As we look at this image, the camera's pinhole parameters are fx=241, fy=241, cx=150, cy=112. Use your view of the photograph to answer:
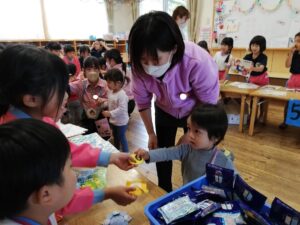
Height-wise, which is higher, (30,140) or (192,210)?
(30,140)

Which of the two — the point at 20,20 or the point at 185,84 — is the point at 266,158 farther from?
the point at 20,20

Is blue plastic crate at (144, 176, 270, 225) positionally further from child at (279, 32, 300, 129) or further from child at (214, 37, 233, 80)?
child at (214, 37, 233, 80)

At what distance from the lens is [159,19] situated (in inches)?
36.8

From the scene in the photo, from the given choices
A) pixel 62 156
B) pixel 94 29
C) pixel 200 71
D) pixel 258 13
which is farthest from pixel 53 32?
pixel 62 156

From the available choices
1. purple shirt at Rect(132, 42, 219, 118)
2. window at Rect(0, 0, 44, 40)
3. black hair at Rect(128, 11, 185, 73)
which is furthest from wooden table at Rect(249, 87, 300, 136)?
window at Rect(0, 0, 44, 40)

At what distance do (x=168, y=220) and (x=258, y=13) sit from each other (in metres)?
5.32

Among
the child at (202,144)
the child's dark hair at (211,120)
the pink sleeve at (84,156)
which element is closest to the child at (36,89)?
the pink sleeve at (84,156)

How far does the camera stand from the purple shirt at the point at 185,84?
1121 mm

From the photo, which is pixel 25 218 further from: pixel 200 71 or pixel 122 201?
pixel 200 71

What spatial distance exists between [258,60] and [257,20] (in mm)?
2094

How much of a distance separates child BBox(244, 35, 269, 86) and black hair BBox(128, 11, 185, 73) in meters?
2.71

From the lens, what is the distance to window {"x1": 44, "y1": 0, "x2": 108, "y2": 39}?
6.32 m

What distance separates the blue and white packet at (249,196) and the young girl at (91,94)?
1.82m

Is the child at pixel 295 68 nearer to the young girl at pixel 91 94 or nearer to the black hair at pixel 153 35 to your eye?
the young girl at pixel 91 94
